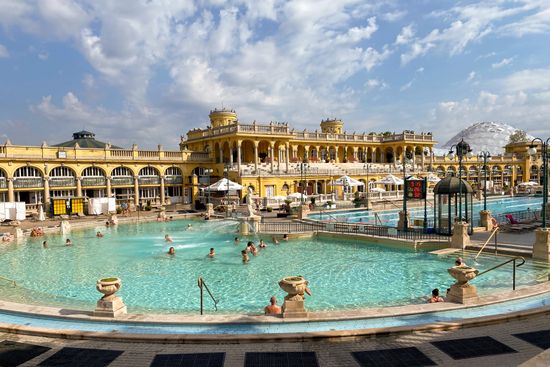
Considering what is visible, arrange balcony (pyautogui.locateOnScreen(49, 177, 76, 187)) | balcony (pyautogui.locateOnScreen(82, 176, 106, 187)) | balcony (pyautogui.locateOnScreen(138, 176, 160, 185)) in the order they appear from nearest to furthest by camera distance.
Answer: balcony (pyautogui.locateOnScreen(49, 177, 76, 187)), balcony (pyautogui.locateOnScreen(82, 176, 106, 187)), balcony (pyautogui.locateOnScreen(138, 176, 160, 185))

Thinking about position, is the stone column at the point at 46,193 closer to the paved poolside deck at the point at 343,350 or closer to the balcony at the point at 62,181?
the balcony at the point at 62,181

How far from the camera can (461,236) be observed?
20.1 meters

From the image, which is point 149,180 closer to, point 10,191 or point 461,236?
point 10,191

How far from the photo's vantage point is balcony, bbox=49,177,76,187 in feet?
132

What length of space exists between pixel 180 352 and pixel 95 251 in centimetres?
1750

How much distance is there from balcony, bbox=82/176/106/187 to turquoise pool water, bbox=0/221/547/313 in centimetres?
1596

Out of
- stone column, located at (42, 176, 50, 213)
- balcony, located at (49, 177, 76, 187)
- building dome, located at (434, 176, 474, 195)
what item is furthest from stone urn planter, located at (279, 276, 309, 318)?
balcony, located at (49, 177, 76, 187)

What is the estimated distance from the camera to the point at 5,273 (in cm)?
1853

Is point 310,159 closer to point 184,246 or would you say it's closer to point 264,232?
point 264,232

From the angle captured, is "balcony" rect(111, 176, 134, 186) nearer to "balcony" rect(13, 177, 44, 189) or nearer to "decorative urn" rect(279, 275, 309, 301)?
"balcony" rect(13, 177, 44, 189)

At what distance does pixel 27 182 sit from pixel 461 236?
126 ft

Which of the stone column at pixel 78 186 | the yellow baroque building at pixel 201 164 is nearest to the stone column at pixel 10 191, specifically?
the yellow baroque building at pixel 201 164

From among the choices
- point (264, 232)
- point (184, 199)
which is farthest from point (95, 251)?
point (184, 199)

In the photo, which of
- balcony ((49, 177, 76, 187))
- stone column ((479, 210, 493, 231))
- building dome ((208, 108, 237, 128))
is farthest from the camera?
building dome ((208, 108, 237, 128))
